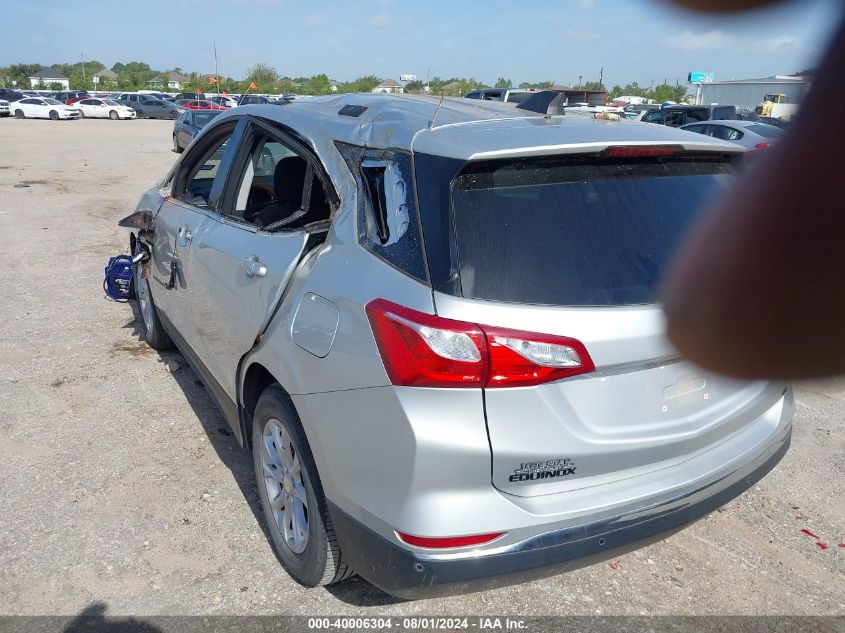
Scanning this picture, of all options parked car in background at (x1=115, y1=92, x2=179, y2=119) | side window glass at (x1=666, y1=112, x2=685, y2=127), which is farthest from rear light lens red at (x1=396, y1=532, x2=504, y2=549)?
parked car in background at (x1=115, y1=92, x2=179, y2=119)

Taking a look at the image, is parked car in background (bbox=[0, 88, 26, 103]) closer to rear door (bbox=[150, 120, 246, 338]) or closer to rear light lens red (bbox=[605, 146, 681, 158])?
rear door (bbox=[150, 120, 246, 338])

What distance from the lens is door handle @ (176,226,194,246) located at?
386 centimetres

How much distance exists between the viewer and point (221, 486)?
11.4 feet

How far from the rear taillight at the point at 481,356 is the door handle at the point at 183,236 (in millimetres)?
2214

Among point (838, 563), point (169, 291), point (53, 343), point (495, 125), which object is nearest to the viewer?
point (495, 125)

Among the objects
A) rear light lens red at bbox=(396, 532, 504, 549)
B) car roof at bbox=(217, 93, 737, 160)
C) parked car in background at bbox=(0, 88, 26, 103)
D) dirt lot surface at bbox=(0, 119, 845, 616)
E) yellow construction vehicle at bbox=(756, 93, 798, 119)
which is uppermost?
parked car in background at bbox=(0, 88, 26, 103)

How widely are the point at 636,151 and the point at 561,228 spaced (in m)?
0.42

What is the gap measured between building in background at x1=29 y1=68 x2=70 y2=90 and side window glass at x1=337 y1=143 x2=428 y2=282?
96091mm

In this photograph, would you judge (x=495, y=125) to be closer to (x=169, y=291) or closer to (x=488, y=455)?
(x=488, y=455)

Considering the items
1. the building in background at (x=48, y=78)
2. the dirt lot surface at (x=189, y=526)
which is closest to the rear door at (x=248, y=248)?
the dirt lot surface at (x=189, y=526)

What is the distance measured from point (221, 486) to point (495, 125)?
7.23 ft

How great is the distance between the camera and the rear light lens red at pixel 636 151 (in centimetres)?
228

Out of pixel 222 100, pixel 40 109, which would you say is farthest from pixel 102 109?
pixel 222 100

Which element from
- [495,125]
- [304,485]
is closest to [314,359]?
[304,485]
